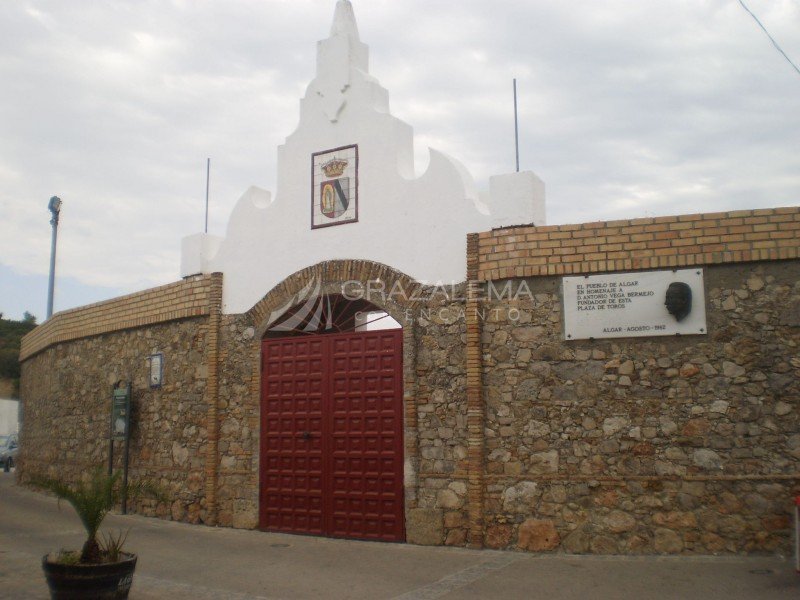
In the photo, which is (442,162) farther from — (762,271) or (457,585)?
(457,585)

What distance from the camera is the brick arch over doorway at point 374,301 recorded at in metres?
9.11

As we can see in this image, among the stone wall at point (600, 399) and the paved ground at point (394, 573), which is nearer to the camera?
the paved ground at point (394, 573)

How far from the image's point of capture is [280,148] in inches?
433

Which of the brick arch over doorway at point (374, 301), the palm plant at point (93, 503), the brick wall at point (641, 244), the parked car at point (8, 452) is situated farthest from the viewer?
the parked car at point (8, 452)

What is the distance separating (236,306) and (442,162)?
3.74 metres

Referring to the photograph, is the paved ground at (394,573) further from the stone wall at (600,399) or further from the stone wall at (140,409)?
the stone wall at (140,409)

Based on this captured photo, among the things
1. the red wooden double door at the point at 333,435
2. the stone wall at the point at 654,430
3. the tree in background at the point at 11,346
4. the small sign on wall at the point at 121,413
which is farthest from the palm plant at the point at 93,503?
the tree in background at the point at 11,346

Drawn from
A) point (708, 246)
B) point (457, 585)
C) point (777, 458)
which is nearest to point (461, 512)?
point (457, 585)

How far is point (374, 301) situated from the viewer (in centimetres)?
967

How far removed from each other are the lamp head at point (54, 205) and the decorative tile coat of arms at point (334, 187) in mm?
20969

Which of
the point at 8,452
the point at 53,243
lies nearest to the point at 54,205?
the point at 53,243

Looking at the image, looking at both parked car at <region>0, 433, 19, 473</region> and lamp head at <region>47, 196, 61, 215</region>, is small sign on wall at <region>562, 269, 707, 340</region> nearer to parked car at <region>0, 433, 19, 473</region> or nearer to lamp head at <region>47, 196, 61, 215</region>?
parked car at <region>0, 433, 19, 473</region>

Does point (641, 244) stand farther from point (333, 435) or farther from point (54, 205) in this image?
point (54, 205)

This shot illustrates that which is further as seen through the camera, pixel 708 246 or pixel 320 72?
pixel 320 72
